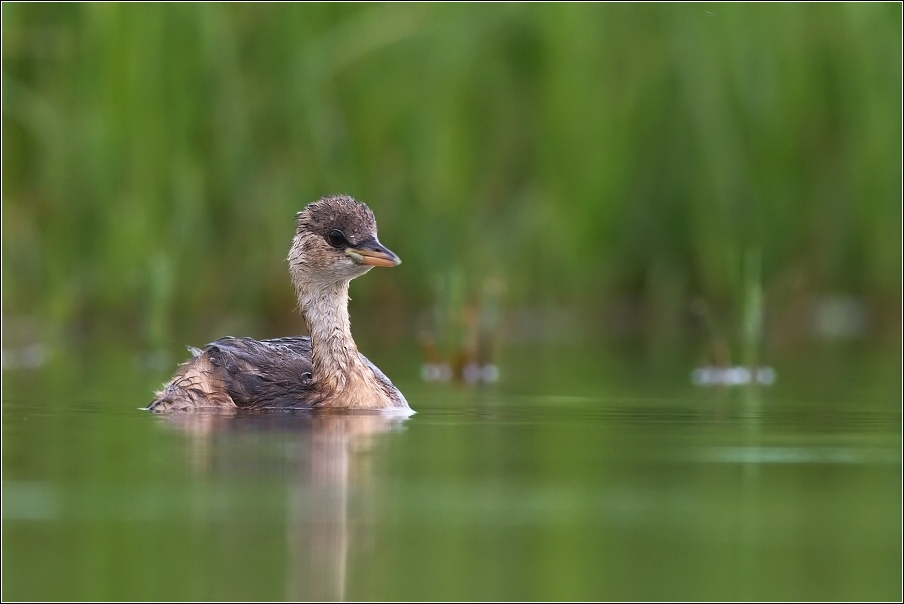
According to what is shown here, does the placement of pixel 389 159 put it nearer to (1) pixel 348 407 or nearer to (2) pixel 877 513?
(1) pixel 348 407

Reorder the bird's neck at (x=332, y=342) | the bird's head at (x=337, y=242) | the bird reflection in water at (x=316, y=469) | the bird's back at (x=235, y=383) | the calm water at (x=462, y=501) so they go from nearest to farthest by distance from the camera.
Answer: the calm water at (x=462, y=501), the bird reflection in water at (x=316, y=469), the bird's back at (x=235, y=383), the bird's neck at (x=332, y=342), the bird's head at (x=337, y=242)

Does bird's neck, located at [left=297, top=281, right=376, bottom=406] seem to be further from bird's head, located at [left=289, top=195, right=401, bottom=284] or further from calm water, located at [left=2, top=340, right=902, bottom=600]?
calm water, located at [left=2, top=340, right=902, bottom=600]

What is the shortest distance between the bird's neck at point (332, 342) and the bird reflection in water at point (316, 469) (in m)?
0.21

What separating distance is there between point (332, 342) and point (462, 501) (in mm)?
3577

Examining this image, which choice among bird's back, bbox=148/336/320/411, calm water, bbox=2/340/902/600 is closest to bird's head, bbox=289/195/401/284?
bird's back, bbox=148/336/320/411

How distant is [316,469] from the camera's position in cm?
633

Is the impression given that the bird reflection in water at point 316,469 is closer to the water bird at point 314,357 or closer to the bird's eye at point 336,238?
the water bird at point 314,357

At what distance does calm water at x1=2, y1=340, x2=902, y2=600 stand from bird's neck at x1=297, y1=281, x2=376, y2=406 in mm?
342

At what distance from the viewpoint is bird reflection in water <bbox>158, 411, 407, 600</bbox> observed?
4.71 metres

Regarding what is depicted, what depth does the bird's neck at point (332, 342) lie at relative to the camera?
9.01 m

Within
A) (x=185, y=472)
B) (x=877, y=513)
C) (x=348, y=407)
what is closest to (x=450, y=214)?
(x=348, y=407)

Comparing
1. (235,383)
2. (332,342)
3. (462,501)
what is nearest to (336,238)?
(332,342)

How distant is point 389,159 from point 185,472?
7718mm

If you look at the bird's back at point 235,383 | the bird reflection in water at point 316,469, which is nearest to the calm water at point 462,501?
the bird reflection in water at point 316,469
